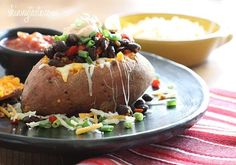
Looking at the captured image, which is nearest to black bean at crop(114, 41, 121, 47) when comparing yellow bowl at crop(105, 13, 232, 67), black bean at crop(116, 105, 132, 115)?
black bean at crop(116, 105, 132, 115)

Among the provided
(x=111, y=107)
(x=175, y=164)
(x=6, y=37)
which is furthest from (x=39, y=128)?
(x=6, y=37)

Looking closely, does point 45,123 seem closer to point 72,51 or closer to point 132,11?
point 72,51

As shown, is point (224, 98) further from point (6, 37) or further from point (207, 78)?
point (6, 37)

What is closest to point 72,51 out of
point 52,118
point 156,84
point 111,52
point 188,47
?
point 111,52

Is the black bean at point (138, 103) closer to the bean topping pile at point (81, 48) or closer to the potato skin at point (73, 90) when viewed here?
the potato skin at point (73, 90)

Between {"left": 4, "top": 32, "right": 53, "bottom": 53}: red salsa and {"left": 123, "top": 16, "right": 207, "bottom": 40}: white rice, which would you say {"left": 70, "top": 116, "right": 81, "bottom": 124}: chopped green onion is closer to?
{"left": 4, "top": 32, "right": 53, "bottom": 53}: red salsa

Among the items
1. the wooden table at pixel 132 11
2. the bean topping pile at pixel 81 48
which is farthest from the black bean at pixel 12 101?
the wooden table at pixel 132 11
